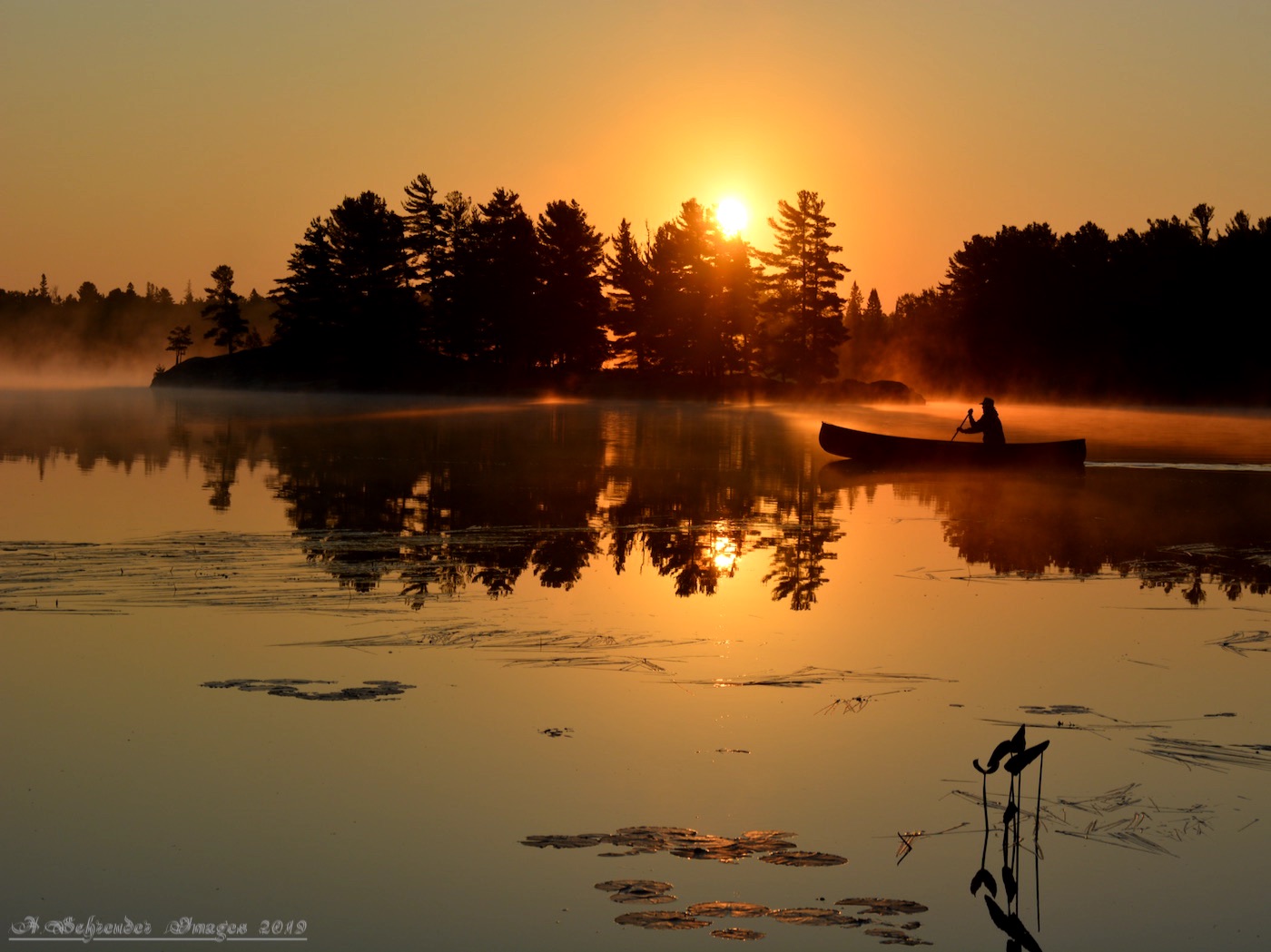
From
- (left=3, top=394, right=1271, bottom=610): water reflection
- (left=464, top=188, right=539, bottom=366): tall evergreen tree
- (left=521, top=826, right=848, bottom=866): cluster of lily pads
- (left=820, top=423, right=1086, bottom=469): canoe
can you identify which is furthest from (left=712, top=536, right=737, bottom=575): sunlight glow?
(left=464, top=188, right=539, bottom=366): tall evergreen tree

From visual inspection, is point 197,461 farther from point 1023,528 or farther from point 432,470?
point 1023,528

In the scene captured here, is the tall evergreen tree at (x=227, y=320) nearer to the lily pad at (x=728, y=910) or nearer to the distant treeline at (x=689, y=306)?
the distant treeline at (x=689, y=306)

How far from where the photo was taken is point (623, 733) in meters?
9.24

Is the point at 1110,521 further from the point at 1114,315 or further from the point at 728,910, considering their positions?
the point at 1114,315

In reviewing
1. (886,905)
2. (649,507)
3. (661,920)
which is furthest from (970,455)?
(661,920)

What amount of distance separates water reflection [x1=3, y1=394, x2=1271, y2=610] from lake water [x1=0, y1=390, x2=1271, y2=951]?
0.66ft

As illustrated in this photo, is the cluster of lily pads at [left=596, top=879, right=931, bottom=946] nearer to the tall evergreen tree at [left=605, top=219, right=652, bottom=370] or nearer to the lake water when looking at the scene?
the lake water

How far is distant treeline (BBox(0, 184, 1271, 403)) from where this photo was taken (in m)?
107

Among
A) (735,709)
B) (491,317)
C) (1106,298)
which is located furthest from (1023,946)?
(1106,298)

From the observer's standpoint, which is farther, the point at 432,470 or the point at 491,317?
the point at 491,317

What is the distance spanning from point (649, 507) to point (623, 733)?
597 inches

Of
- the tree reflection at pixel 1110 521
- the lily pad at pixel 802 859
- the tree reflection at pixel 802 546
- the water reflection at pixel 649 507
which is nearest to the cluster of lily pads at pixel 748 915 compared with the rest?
the lily pad at pixel 802 859

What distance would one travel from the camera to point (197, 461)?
32531mm

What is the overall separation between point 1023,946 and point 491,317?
104 metres
